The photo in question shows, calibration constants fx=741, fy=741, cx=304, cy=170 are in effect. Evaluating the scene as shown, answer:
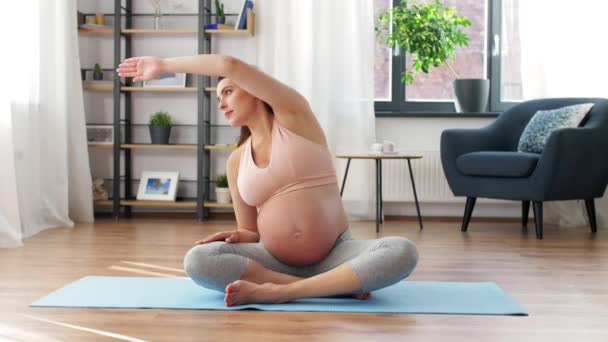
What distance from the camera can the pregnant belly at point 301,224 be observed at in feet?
7.06

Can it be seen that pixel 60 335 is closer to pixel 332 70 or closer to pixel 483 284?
pixel 483 284

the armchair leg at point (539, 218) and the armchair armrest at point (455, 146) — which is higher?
the armchair armrest at point (455, 146)

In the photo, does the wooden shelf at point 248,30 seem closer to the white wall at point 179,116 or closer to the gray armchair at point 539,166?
the white wall at point 179,116

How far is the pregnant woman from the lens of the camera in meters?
2.10

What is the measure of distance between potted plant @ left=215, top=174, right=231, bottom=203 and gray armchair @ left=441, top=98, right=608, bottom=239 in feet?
4.64

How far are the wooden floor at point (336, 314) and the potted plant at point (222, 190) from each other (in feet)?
0.88

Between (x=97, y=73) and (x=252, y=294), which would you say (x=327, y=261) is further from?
(x=97, y=73)

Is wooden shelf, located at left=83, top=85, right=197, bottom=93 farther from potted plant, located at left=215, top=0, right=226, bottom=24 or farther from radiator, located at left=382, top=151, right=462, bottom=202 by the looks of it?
radiator, located at left=382, top=151, right=462, bottom=202

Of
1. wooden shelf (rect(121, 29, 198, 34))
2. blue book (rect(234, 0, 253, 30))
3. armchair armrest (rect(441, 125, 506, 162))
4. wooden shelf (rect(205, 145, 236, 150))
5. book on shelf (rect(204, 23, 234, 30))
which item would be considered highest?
blue book (rect(234, 0, 253, 30))

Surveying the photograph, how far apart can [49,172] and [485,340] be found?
321cm

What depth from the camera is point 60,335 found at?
184 centimetres

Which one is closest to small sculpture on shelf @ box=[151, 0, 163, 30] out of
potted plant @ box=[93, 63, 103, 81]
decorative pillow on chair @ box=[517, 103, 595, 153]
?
potted plant @ box=[93, 63, 103, 81]

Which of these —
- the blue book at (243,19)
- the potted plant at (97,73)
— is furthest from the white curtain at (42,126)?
the blue book at (243,19)

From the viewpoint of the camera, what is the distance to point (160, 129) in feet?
15.9
